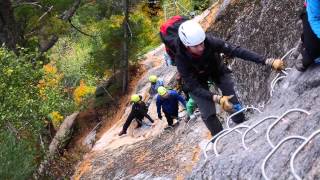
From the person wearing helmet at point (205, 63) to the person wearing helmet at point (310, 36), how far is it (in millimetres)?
Result: 291

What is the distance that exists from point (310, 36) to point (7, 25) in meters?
13.4

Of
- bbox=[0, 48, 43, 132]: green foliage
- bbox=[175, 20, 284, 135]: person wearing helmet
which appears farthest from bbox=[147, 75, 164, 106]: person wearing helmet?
bbox=[175, 20, 284, 135]: person wearing helmet

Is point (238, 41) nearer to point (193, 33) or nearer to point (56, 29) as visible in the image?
point (193, 33)

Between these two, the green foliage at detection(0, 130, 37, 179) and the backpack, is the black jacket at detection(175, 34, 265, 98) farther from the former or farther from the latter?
the green foliage at detection(0, 130, 37, 179)

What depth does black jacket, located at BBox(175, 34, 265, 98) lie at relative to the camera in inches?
204

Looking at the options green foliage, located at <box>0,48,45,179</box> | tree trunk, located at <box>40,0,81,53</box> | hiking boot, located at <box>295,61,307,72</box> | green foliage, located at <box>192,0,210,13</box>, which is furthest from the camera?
green foliage, located at <box>192,0,210,13</box>

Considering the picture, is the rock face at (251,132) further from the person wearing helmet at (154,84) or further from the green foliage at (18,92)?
the green foliage at (18,92)

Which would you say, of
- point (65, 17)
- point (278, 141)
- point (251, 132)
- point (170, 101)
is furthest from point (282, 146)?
point (65, 17)

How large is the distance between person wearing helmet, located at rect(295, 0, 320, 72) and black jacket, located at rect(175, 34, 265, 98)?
0.47 metres

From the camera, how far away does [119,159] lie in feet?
37.5

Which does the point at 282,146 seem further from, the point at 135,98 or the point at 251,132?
the point at 135,98

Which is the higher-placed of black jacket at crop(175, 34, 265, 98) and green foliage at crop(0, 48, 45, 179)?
black jacket at crop(175, 34, 265, 98)

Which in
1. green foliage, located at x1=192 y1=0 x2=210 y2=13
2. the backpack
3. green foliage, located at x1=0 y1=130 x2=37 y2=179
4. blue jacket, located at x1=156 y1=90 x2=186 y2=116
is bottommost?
green foliage, located at x1=192 y1=0 x2=210 y2=13

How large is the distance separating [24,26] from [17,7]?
0.71 meters
